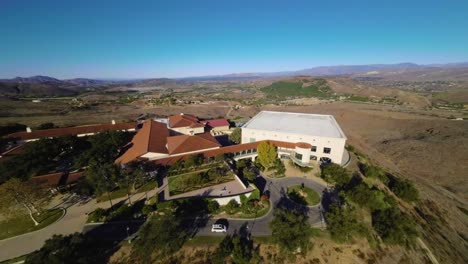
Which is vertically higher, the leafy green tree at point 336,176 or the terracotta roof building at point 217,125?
the terracotta roof building at point 217,125

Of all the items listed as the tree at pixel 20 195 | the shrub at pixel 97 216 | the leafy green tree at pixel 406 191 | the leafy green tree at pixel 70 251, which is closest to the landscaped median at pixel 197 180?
the shrub at pixel 97 216

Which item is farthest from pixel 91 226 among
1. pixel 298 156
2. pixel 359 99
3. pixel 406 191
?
pixel 359 99

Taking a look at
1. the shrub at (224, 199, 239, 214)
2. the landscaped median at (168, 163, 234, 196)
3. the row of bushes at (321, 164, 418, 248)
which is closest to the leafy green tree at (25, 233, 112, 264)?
the landscaped median at (168, 163, 234, 196)

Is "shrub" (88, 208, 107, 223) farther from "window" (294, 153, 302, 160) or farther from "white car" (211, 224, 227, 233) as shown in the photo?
"window" (294, 153, 302, 160)

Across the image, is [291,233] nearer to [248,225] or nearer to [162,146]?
[248,225]

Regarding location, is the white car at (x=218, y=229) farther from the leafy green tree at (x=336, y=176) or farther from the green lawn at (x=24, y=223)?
the leafy green tree at (x=336, y=176)

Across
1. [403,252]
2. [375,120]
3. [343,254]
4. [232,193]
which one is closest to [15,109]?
[232,193]
